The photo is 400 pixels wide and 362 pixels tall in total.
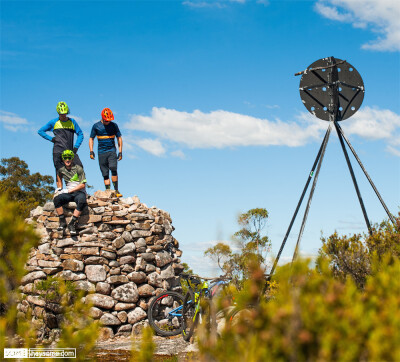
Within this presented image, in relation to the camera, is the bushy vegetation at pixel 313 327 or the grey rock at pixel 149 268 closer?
the bushy vegetation at pixel 313 327

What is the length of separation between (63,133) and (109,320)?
4.57m

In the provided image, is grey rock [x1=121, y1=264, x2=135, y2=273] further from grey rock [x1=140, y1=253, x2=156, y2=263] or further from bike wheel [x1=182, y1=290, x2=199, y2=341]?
bike wheel [x1=182, y1=290, x2=199, y2=341]

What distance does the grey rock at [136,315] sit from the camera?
955 centimetres

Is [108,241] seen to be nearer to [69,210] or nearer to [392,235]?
[69,210]

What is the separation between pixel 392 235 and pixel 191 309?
3.90m

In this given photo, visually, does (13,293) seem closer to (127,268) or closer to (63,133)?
(127,268)

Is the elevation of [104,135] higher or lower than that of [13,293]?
higher

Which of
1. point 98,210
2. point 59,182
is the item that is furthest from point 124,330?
point 59,182

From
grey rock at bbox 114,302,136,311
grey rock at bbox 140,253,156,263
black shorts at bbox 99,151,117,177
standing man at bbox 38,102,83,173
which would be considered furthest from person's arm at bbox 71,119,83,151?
grey rock at bbox 114,302,136,311

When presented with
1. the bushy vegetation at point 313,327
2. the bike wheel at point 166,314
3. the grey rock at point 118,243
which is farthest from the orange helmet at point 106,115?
the bushy vegetation at point 313,327

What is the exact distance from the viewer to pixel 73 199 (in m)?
10.1

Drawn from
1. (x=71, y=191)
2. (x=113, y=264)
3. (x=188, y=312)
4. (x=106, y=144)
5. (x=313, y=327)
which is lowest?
(x=188, y=312)

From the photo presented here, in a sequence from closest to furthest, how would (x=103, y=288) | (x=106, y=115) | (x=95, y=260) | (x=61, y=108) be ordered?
(x=103, y=288) < (x=95, y=260) < (x=61, y=108) < (x=106, y=115)

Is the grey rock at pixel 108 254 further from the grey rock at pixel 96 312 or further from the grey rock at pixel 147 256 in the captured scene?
the grey rock at pixel 96 312
